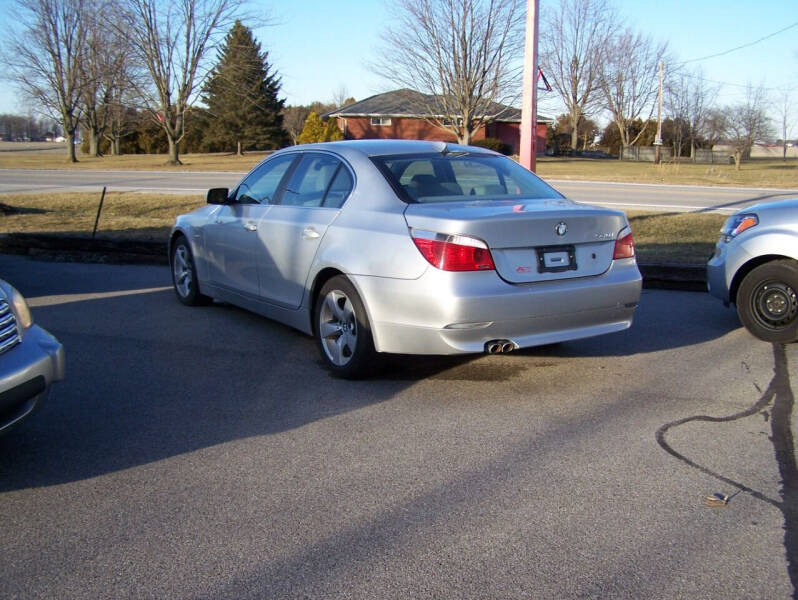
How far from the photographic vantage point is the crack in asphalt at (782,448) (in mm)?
3297

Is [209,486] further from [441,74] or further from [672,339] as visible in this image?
[441,74]

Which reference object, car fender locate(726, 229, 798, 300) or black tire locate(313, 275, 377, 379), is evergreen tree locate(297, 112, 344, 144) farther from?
black tire locate(313, 275, 377, 379)

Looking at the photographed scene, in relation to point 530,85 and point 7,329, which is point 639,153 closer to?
point 530,85

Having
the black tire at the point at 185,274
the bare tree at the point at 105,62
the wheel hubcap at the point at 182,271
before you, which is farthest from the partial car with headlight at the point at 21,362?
the bare tree at the point at 105,62

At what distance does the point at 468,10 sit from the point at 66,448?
33.4 metres

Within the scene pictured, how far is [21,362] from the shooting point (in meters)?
3.75

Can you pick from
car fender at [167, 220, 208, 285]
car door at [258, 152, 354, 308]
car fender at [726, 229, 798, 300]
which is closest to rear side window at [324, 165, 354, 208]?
car door at [258, 152, 354, 308]

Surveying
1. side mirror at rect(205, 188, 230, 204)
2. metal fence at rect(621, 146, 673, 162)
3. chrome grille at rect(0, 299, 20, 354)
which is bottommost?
chrome grille at rect(0, 299, 20, 354)

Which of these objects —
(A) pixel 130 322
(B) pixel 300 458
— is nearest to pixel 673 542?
(B) pixel 300 458

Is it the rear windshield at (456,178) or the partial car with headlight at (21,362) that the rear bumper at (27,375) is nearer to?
the partial car with headlight at (21,362)

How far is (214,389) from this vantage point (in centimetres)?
541

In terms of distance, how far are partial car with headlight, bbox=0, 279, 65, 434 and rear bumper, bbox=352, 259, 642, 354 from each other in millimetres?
1987

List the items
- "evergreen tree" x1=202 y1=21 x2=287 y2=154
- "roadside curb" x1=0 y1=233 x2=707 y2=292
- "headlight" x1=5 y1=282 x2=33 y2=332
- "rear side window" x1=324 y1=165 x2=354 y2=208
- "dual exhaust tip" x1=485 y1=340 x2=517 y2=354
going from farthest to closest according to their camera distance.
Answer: "evergreen tree" x1=202 y1=21 x2=287 y2=154 < "roadside curb" x1=0 y1=233 x2=707 y2=292 < "rear side window" x1=324 y1=165 x2=354 y2=208 < "dual exhaust tip" x1=485 y1=340 x2=517 y2=354 < "headlight" x1=5 y1=282 x2=33 y2=332

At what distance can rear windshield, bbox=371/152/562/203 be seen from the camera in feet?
18.3
